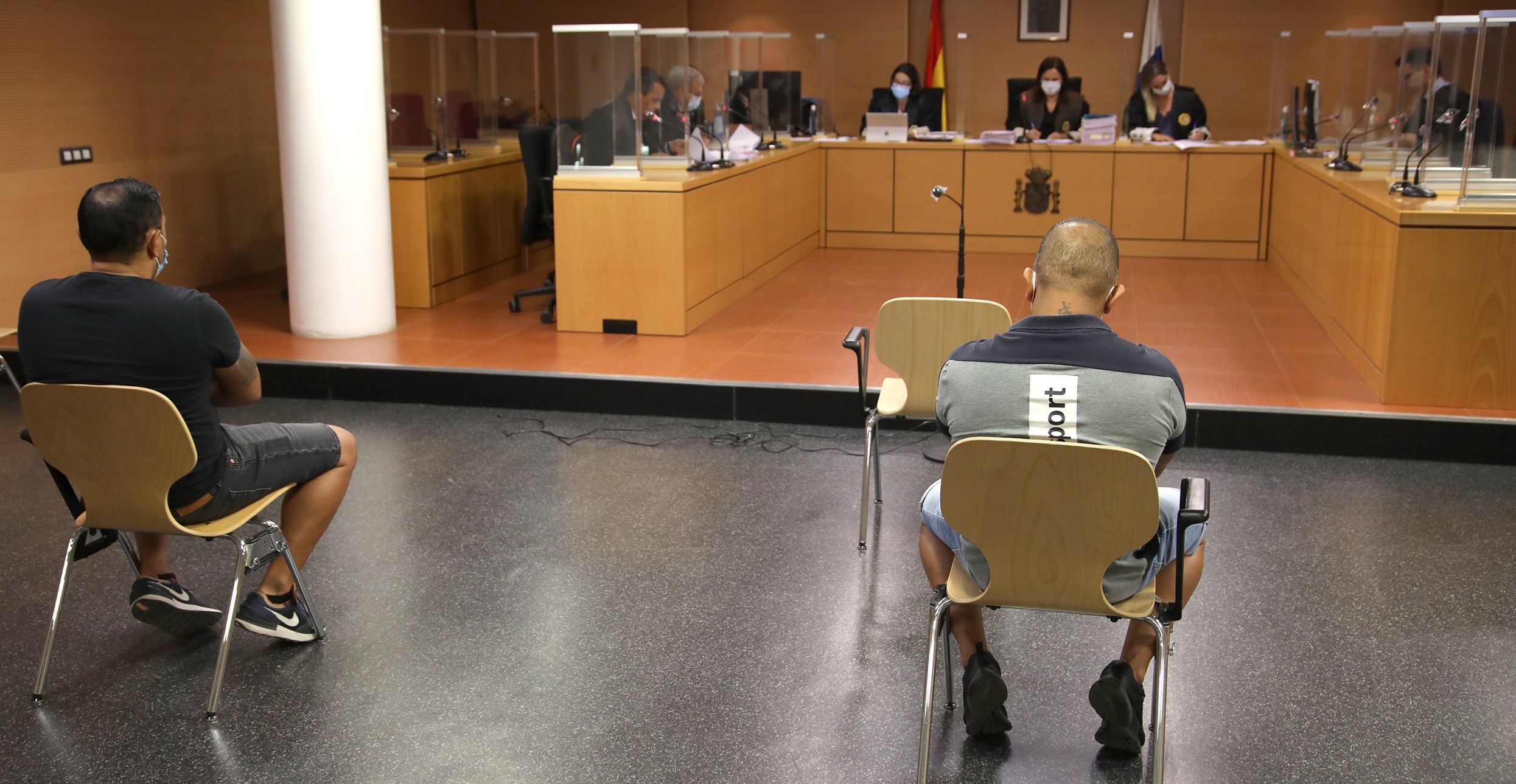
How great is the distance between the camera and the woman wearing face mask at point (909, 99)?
968 cm

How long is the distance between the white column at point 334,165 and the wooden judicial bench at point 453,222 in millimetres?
427

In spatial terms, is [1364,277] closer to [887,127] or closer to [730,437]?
[730,437]

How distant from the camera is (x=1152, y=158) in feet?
29.1

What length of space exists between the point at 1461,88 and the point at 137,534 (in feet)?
17.7

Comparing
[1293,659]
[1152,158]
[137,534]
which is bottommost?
[1293,659]

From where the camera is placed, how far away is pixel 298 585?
3094 millimetres

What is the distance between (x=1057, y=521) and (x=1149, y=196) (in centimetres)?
724

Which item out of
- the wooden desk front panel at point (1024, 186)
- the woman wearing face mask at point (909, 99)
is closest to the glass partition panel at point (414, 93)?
the woman wearing face mask at point (909, 99)

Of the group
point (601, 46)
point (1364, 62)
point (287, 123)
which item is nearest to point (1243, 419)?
point (601, 46)

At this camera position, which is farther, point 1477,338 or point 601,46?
point 601,46

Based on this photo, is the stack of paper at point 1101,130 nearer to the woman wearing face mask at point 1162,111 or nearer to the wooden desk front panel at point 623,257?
the woman wearing face mask at point 1162,111

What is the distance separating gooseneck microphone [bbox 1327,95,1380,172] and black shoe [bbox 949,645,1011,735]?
5.10 meters

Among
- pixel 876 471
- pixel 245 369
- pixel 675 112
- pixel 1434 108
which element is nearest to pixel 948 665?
pixel 876 471

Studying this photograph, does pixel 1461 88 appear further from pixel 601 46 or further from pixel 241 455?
pixel 241 455
